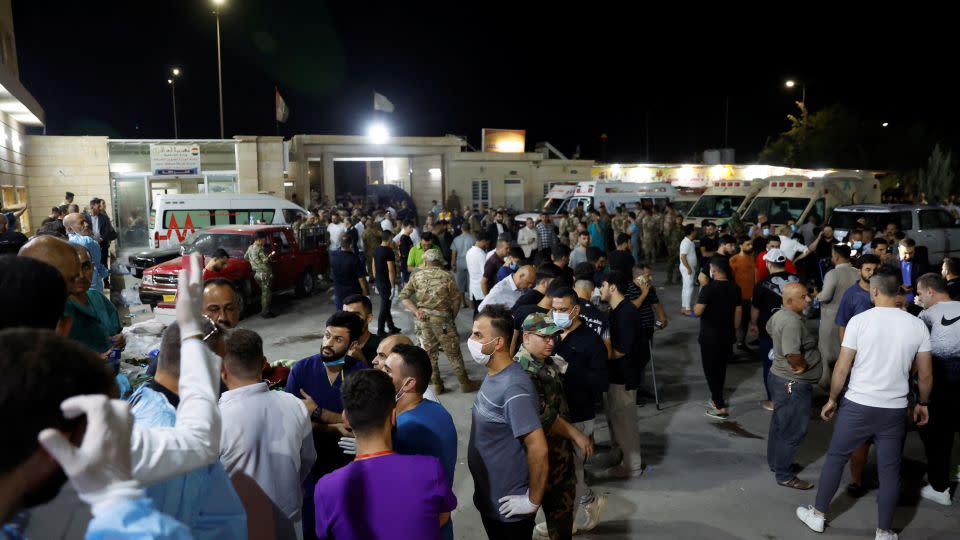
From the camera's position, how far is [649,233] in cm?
1927

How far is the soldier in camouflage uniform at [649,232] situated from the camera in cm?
1916

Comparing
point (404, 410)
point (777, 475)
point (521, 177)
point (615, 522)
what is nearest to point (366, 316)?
point (404, 410)

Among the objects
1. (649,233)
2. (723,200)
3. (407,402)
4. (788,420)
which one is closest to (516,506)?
(407,402)

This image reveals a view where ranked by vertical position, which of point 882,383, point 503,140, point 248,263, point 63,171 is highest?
point 503,140

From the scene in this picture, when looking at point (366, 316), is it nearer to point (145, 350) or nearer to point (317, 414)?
point (317, 414)

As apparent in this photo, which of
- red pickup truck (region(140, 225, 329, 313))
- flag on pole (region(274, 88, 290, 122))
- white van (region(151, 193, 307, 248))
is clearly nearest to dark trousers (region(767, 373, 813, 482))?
red pickup truck (region(140, 225, 329, 313))

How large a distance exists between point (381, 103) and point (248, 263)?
2439cm

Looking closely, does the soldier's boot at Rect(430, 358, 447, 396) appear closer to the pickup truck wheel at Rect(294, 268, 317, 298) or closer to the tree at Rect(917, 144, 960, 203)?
the pickup truck wheel at Rect(294, 268, 317, 298)

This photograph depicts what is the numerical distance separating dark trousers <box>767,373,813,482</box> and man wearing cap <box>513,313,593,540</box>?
2.47 meters

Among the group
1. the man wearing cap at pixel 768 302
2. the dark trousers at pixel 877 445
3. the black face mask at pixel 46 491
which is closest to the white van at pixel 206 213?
the man wearing cap at pixel 768 302

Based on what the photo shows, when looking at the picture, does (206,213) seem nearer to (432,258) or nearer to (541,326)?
(432,258)

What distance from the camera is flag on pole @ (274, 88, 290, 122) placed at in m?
31.7

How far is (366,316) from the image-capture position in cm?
558

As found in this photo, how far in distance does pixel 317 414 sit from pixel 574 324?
7.07 feet
